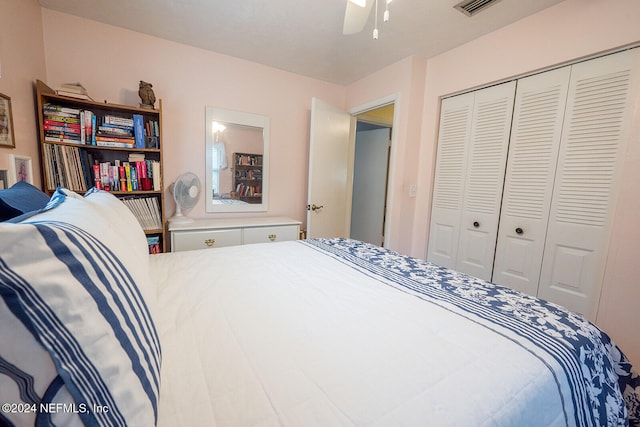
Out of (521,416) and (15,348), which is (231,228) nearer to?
(15,348)

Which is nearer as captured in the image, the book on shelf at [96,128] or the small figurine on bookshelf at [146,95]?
the book on shelf at [96,128]

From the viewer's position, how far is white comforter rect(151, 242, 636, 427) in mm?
551

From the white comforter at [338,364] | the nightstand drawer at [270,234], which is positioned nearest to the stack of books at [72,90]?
the nightstand drawer at [270,234]

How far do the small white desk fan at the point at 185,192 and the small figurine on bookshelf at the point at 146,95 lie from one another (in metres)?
0.63

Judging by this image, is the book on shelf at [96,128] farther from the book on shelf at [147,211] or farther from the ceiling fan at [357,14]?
the ceiling fan at [357,14]

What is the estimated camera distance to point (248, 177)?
2814 mm

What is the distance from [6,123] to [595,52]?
3.46 metres

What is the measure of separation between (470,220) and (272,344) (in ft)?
7.17

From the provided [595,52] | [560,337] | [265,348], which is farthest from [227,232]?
[595,52]

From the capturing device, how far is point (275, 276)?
127cm

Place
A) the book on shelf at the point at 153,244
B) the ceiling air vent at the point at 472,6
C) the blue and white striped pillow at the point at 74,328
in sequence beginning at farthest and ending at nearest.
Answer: the book on shelf at the point at 153,244, the ceiling air vent at the point at 472,6, the blue and white striped pillow at the point at 74,328

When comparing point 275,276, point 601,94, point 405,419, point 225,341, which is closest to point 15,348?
point 225,341

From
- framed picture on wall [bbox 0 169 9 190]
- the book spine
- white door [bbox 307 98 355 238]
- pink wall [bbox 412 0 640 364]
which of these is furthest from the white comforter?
white door [bbox 307 98 355 238]

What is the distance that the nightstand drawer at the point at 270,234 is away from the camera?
8.19 feet
